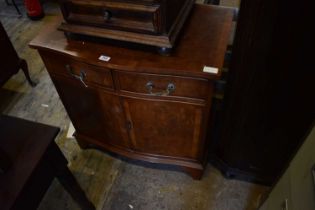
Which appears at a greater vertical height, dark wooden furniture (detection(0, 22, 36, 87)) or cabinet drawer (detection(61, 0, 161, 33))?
cabinet drawer (detection(61, 0, 161, 33))

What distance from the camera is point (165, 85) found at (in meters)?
0.94

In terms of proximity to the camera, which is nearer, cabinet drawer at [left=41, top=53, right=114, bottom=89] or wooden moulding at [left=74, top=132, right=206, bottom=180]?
cabinet drawer at [left=41, top=53, right=114, bottom=89]

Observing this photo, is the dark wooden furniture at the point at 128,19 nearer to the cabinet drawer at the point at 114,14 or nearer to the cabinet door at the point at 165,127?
the cabinet drawer at the point at 114,14

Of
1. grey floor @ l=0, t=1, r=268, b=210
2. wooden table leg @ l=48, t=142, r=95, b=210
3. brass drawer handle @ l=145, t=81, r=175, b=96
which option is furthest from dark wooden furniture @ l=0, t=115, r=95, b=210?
grey floor @ l=0, t=1, r=268, b=210

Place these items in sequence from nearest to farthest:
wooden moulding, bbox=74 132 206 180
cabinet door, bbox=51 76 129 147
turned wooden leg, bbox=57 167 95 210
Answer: turned wooden leg, bbox=57 167 95 210 → cabinet door, bbox=51 76 129 147 → wooden moulding, bbox=74 132 206 180

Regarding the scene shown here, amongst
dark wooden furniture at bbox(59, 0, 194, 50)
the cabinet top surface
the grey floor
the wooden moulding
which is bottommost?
the grey floor

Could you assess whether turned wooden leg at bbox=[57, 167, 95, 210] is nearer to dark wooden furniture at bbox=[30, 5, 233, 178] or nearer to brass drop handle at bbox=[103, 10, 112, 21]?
dark wooden furniture at bbox=[30, 5, 233, 178]

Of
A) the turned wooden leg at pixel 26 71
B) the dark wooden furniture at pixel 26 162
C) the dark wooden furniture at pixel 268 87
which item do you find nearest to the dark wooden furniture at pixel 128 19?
the dark wooden furniture at pixel 268 87

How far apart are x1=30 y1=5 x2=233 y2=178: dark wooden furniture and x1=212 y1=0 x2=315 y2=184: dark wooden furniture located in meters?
0.13

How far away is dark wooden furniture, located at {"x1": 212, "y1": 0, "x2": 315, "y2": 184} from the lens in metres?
0.80

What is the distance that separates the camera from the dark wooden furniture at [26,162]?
2.42ft

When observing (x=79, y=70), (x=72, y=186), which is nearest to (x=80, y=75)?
(x=79, y=70)

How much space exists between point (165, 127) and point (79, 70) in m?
0.43

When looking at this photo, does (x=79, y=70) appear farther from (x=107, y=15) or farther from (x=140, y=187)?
(x=140, y=187)
